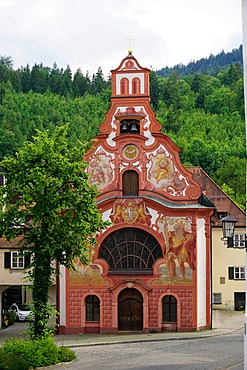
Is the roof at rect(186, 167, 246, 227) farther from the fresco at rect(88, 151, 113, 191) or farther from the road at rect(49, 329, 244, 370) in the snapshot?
the road at rect(49, 329, 244, 370)

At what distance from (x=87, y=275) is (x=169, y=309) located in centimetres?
487

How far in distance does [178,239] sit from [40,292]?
14.2 metres

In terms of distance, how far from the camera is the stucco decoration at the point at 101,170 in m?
51.1

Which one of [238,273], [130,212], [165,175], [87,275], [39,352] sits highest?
[165,175]

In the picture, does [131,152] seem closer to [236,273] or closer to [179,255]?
[179,255]

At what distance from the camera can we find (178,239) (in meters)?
50.1

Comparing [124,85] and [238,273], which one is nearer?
[124,85]

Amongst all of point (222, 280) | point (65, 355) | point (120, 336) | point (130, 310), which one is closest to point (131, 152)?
point (130, 310)

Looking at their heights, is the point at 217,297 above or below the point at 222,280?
below

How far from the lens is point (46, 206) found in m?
36.8

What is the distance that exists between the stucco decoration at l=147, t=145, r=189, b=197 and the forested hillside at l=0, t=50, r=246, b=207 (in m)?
57.9

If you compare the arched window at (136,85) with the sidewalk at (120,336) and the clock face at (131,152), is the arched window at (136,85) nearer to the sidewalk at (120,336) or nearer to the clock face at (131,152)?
the clock face at (131,152)

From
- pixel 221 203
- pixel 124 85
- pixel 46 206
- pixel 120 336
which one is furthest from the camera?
pixel 221 203

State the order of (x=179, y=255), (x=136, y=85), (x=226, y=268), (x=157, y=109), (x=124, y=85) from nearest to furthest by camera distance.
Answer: (x=179, y=255), (x=136, y=85), (x=124, y=85), (x=226, y=268), (x=157, y=109)
